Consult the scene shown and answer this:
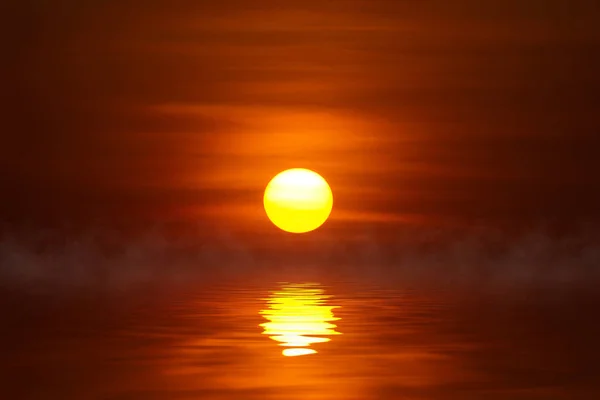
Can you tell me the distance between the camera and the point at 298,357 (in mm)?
17266

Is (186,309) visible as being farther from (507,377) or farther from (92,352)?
(507,377)

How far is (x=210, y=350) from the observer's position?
61.5ft

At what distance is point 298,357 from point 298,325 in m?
7.57

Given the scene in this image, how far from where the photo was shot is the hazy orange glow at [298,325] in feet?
65.0

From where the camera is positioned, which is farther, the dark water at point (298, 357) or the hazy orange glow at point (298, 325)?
the hazy orange glow at point (298, 325)

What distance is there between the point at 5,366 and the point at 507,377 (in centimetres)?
862

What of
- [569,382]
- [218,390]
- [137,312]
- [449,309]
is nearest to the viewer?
[218,390]

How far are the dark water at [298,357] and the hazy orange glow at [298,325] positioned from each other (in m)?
0.04

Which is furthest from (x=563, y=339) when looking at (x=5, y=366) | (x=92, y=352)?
(x=5, y=366)

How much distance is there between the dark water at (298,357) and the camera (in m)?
13.7

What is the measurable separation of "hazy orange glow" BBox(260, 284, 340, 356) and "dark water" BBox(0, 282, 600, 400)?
4cm

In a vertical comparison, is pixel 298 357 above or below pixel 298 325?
below

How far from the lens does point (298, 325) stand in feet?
81.5

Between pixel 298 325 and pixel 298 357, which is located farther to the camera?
pixel 298 325
